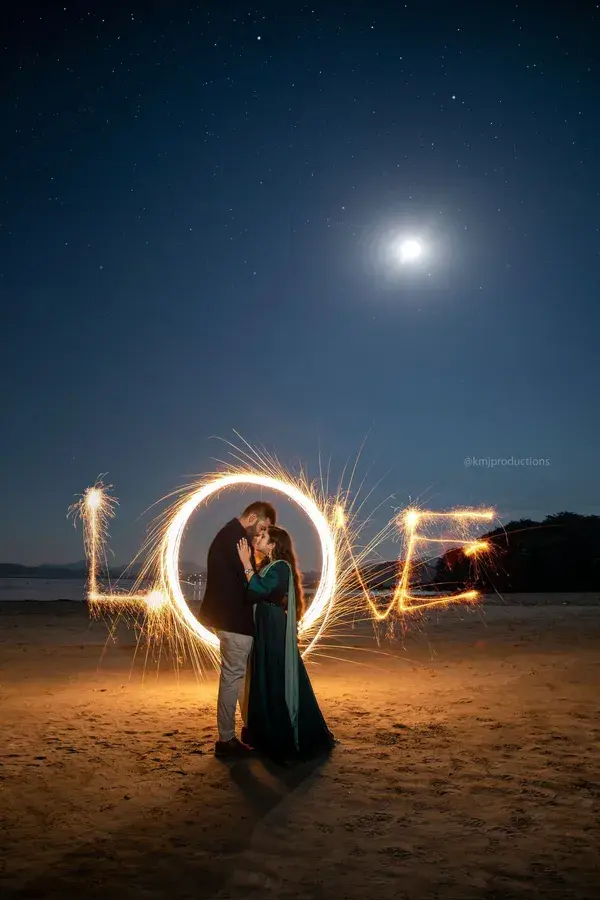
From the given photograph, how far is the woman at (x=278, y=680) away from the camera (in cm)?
544

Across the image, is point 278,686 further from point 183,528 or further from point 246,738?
point 183,528

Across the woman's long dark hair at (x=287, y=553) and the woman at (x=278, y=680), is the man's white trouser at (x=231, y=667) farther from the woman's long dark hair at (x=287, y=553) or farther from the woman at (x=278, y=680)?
the woman's long dark hair at (x=287, y=553)

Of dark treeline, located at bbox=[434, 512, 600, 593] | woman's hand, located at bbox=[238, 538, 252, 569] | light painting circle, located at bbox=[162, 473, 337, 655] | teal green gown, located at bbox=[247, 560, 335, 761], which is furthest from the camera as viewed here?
dark treeline, located at bbox=[434, 512, 600, 593]

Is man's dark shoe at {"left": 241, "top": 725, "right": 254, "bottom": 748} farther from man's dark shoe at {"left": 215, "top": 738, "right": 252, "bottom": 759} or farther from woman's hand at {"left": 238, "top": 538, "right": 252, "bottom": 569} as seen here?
woman's hand at {"left": 238, "top": 538, "right": 252, "bottom": 569}

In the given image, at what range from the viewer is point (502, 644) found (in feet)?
41.5

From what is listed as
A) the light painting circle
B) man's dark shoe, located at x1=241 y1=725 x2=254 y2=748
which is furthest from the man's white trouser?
the light painting circle

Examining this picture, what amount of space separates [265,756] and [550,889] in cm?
264

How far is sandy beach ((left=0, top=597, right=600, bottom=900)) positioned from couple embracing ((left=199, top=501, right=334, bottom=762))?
22cm

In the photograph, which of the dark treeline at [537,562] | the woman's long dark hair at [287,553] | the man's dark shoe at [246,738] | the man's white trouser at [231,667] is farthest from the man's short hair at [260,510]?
the dark treeline at [537,562]

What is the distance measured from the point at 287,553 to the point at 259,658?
0.87 m

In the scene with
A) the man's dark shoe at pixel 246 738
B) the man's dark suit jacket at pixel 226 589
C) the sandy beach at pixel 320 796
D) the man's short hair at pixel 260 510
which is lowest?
the sandy beach at pixel 320 796

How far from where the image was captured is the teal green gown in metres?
5.43

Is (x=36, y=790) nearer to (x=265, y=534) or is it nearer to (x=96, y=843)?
(x=96, y=843)

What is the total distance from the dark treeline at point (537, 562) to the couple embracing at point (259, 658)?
29.6m
